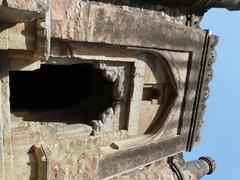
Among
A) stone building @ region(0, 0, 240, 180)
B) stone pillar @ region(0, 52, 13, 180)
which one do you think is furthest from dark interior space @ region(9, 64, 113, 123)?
stone pillar @ region(0, 52, 13, 180)

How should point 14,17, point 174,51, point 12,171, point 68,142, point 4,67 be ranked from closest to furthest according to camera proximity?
point 14,17, point 4,67, point 12,171, point 68,142, point 174,51

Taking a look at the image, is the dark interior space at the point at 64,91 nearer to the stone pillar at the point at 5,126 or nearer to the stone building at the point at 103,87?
the stone building at the point at 103,87

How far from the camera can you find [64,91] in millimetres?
5508

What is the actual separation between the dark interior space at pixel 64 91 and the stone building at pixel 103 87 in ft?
0.05

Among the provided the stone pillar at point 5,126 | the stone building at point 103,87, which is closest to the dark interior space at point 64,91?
the stone building at point 103,87

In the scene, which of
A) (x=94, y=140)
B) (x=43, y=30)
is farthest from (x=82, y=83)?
(x=43, y=30)

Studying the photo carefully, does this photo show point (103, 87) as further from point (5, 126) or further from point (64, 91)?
point (5, 126)

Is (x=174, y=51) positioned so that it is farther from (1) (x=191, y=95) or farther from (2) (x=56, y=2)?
(2) (x=56, y=2)

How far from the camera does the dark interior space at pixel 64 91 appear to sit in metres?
4.72

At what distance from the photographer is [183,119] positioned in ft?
16.9

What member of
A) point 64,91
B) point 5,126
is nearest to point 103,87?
point 64,91

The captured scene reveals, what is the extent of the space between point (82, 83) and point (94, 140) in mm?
1443

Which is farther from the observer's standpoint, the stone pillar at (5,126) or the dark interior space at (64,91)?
the dark interior space at (64,91)

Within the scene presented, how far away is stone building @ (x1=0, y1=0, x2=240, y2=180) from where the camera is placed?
9.91ft
